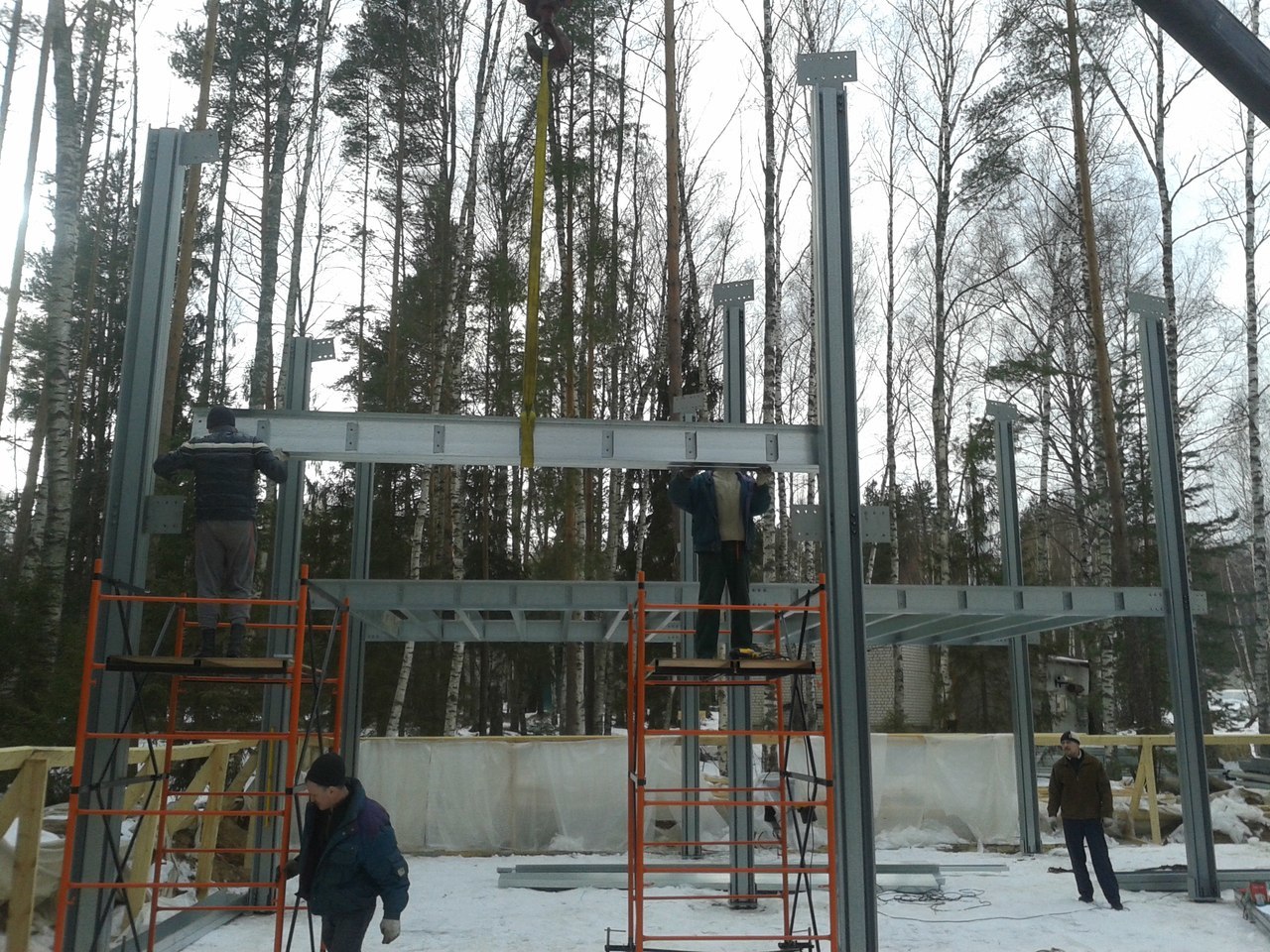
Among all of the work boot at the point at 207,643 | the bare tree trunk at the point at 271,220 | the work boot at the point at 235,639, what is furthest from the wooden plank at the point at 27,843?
the bare tree trunk at the point at 271,220

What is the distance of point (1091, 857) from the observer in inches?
397

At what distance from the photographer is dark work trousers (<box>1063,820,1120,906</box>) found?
10047 millimetres

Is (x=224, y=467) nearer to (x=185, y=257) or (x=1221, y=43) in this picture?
(x=1221, y=43)

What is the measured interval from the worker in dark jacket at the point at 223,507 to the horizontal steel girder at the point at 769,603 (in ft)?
5.07

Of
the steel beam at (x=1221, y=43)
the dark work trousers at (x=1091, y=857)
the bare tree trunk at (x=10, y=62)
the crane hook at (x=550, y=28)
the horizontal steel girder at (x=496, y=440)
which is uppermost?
the bare tree trunk at (x=10, y=62)

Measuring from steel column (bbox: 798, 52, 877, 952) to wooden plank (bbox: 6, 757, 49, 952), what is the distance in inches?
200

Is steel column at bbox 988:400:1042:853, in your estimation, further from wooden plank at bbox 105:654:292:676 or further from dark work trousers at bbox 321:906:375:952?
dark work trousers at bbox 321:906:375:952

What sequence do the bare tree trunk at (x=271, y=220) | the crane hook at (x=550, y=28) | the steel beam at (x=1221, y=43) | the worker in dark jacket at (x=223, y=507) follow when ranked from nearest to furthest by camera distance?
the steel beam at (x=1221, y=43), the crane hook at (x=550, y=28), the worker in dark jacket at (x=223, y=507), the bare tree trunk at (x=271, y=220)

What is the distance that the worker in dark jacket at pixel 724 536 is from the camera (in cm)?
797

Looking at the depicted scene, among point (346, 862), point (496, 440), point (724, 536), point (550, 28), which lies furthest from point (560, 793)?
point (550, 28)

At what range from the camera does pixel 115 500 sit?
713cm

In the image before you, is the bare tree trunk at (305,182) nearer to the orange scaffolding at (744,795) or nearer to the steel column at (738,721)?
the steel column at (738,721)

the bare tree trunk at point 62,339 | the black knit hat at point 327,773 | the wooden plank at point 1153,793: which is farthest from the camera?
the bare tree trunk at point 62,339

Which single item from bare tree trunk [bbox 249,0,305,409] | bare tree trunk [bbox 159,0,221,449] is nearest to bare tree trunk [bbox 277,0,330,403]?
bare tree trunk [bbox 249,0,305,409]
